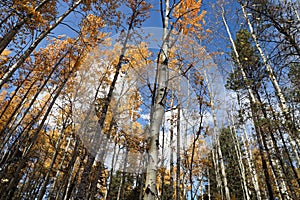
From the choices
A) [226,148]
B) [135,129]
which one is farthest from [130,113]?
[226,148]

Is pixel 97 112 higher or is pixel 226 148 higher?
pixel 226 148

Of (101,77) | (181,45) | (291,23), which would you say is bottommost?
(291,23)

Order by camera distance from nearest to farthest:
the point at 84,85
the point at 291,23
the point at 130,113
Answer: the point at 291,23 < the point at 130,113 < the point at 84,85

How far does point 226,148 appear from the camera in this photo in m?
17.3

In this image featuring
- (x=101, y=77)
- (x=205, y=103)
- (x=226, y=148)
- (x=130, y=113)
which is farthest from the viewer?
(x=226, y=148)

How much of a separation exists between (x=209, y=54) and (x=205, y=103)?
2.91 m

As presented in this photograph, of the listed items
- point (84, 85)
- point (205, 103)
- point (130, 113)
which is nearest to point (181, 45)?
point (205, 103)

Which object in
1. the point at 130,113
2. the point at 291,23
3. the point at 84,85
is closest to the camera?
the point at 291,23

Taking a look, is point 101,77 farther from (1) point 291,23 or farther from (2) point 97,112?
(1) point 291,23

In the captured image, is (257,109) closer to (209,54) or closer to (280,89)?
(280,89)

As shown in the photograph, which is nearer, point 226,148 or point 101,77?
point 101,77

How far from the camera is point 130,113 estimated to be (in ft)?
27.4

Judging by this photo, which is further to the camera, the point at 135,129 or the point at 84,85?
the point at 84,85

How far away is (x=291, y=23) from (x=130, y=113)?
249 inches
